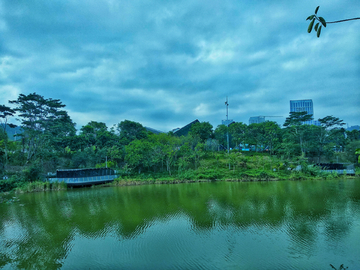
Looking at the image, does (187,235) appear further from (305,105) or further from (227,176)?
(305,105)

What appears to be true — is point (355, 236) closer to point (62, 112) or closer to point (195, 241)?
point (195, 241)

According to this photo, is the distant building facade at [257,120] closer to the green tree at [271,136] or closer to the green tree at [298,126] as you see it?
the green tree at [271,136]

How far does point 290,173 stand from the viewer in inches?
957

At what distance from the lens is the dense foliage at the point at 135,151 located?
78.1 ft

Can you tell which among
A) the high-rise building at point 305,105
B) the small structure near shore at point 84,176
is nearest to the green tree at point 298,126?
the small structure near shore at point 84,176

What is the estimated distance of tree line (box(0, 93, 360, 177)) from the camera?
24656 mm

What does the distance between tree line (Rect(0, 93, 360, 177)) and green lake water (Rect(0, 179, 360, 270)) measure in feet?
45.2

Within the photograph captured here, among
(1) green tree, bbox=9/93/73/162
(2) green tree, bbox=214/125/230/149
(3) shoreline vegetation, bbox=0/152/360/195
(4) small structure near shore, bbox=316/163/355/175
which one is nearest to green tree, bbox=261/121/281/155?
(2) green tree, bbox=214/125/230/149

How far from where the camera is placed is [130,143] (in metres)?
29.0

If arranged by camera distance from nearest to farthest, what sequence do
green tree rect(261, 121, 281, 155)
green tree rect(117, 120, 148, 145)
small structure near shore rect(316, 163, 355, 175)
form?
small structure near shore rect(316, 163, 355, 175) < green tree rect(261, 121, 281, 155) < green tree rect(117, 120, 148, 145)

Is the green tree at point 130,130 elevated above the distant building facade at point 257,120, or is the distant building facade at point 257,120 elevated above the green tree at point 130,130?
the distant building facade at point 257,120

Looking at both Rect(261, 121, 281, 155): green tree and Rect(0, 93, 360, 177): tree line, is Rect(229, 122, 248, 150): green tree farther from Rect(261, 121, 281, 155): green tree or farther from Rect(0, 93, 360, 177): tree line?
Rect(261, 121, 281, 155): green tree

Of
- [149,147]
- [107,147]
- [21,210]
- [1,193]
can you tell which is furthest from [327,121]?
[1,193]

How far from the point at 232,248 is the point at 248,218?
3245mm
